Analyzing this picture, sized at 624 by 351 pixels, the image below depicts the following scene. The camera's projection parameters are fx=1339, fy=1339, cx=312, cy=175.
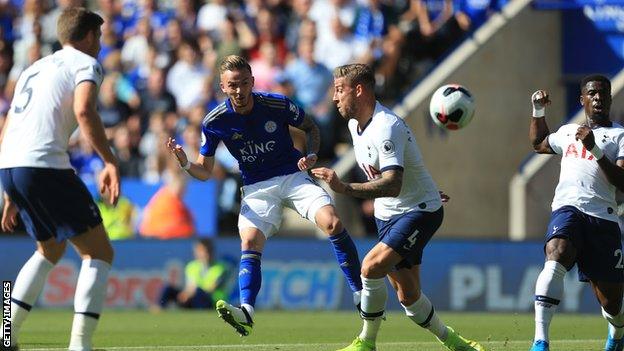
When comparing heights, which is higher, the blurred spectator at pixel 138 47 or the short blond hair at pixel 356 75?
the short blond hair at pixel 356 75

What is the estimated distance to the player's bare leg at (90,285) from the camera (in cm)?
858

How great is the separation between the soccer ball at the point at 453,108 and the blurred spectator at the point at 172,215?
778cm

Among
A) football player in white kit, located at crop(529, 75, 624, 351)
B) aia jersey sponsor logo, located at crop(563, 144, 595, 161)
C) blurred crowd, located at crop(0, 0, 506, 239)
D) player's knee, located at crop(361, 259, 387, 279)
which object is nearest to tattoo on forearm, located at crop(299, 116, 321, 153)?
player's knee, located at crop(361, 259, 387, 279)

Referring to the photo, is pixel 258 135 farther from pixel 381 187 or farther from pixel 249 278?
pixel 381 187

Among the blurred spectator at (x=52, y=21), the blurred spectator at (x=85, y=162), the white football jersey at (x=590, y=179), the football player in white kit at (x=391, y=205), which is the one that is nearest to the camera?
the football player in white kit at (x=391, y=205)

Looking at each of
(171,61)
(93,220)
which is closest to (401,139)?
(93,220)

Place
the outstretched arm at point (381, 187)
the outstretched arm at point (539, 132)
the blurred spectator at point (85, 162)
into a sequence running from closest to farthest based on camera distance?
the outstretched arm at point (381, 187), the outstretched arm at point (539, 132), the blurred spectator at point (85, 162)

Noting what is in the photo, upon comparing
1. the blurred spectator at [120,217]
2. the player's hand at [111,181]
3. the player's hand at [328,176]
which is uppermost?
the player's hand at [111,181]

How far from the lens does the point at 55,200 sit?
8703mm

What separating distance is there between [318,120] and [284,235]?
1.76 meters

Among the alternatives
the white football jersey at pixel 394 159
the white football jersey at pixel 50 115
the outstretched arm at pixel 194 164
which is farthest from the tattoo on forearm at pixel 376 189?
the white football jersey at pixel 50 115

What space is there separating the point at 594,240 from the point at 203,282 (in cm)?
880

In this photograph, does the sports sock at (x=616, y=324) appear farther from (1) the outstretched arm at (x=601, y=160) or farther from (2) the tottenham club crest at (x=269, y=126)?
(2) the tottenham club crest at (x=269, y=126)

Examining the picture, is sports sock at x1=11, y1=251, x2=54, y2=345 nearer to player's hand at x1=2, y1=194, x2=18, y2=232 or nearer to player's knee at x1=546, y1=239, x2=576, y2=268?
player's hand at x1=2, y1=194, x2=18, y2=232
